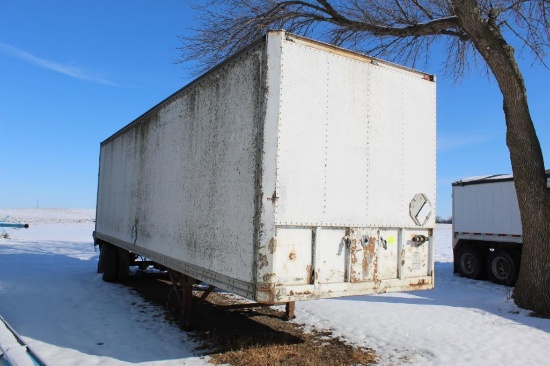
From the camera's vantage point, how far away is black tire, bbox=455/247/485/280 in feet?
44.8

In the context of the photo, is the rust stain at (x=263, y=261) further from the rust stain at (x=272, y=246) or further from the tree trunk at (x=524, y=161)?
the tree trunk at (x=524, y=161)

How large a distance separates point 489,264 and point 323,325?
8.51 metres

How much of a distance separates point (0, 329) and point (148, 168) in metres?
5.18

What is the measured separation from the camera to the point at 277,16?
1135cm

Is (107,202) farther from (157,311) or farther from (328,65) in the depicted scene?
(328,65)

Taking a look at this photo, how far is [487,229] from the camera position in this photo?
13.4 meters

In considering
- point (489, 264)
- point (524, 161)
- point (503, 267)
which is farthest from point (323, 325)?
point (489, 264)

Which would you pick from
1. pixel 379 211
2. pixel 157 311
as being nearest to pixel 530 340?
pixel 379 211

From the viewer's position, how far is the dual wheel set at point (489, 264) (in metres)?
12.5

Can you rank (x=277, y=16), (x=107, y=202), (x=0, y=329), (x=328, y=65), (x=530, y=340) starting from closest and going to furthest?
(x=0, y=329) < (x=328, y=65) < (x=530, y=340) < (x=107, y=202) < (x=277, y=16)

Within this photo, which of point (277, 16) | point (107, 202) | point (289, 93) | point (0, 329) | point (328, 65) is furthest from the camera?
point (277, 16)

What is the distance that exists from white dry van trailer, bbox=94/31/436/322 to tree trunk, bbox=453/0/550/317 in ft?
13.4

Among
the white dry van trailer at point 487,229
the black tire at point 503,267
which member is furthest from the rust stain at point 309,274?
the black tire at point 503,267

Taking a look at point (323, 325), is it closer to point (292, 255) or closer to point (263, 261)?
point (292, 255)
